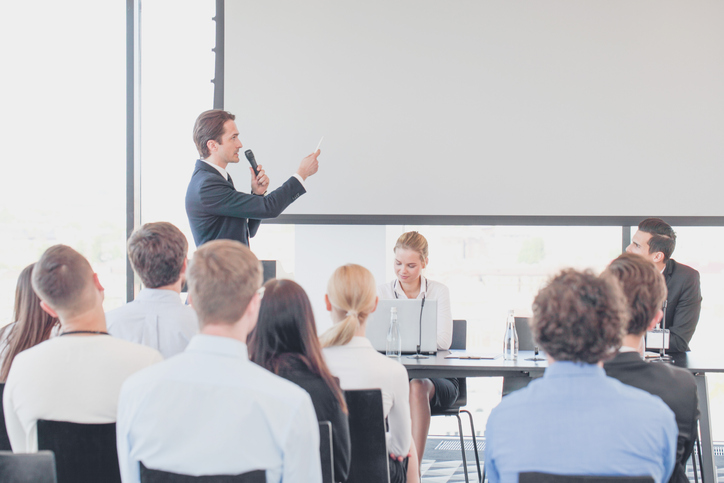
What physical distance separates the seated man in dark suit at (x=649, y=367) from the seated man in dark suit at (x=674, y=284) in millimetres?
1599

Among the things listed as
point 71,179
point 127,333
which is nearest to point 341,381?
point 127,333

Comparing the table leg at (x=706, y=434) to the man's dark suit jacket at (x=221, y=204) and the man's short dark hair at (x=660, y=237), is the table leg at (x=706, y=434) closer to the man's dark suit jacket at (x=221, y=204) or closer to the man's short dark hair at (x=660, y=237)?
the man's short dark hair at (x=660, y=237)

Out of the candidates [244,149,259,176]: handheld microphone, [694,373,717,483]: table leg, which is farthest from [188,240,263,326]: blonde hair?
[694,373,717,483]: table leg

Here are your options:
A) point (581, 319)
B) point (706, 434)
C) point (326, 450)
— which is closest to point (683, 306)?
point (706, 434)

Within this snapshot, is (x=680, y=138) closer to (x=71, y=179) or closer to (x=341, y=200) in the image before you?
(x=341, y=200)

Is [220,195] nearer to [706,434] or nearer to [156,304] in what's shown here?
[156,304]

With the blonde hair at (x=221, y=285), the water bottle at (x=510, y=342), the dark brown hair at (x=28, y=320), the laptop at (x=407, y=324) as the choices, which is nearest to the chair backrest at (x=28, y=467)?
the blonde hair at (x=221, y=285)

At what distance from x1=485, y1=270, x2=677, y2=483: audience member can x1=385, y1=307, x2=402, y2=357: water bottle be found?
1.57 metres

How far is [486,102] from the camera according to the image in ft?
12.7

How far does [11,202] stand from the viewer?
4.07 m

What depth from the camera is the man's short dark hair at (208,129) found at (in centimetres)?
308

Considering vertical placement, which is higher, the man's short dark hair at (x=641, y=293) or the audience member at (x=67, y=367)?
the man's short dark hair at (x=641, y=293)

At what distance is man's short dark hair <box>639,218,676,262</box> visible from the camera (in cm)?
308

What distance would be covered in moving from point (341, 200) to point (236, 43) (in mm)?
1218
